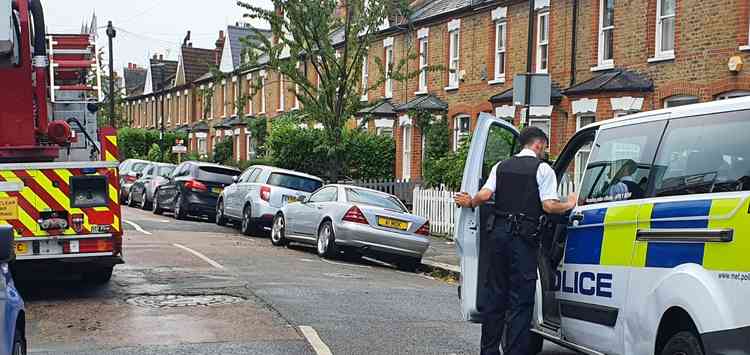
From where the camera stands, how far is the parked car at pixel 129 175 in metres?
35.6

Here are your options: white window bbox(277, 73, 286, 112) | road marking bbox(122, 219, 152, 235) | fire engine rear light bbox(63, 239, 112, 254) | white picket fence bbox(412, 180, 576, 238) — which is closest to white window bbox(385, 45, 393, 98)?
white picket fence bbox(412, 180, 576, 238)

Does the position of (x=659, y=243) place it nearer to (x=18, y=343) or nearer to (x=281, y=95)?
(x=18, y=343)

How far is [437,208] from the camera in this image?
74.2 ft

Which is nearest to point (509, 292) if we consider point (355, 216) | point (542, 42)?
point (355, 216)

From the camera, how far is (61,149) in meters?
11.3

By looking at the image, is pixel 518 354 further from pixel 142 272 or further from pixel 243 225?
pixel 243 225

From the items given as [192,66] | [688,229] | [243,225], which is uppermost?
[192,66]

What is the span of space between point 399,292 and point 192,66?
5139 cm

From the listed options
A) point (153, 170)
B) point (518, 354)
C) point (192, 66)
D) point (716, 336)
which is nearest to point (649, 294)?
point (716, 336)

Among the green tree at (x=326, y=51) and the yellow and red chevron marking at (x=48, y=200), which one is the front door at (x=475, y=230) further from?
the green tree at (x=326, y=51)

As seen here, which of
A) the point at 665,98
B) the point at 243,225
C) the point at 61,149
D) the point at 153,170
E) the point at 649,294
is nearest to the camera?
the point at 649,294

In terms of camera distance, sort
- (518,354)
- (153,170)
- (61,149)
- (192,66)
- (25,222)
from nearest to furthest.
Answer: (518,354)
(25,222)
(61,149)
(153,170)
(192,66)

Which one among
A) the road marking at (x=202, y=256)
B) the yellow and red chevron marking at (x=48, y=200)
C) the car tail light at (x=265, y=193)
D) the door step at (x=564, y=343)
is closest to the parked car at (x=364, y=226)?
the road marking at (x=202, y=256)

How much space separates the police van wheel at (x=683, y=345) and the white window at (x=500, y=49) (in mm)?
21481
